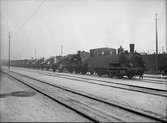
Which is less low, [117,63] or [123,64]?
[117,63]

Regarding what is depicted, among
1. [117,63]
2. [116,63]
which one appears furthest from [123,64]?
[116,63]

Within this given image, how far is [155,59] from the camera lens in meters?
31.1

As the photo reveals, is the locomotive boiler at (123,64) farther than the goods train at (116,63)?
No

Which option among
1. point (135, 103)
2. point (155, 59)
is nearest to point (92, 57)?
point (155, 59)

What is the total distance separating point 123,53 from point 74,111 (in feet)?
48.7

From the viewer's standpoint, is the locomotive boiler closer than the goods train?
Yes

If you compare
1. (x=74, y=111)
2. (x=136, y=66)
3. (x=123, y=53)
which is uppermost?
(x=123, y=53)

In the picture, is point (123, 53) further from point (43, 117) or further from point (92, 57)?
point (43, 117)

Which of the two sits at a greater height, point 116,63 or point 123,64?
point 116,63

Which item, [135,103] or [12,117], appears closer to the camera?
[12,117]

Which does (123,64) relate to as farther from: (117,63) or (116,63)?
(116,63)

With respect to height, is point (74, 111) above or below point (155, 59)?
below

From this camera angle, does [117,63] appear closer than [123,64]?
No

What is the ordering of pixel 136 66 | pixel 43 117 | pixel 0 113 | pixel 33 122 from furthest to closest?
pixel 136 66, pixel 0 113, pixel 43 117, pixel 33 122
